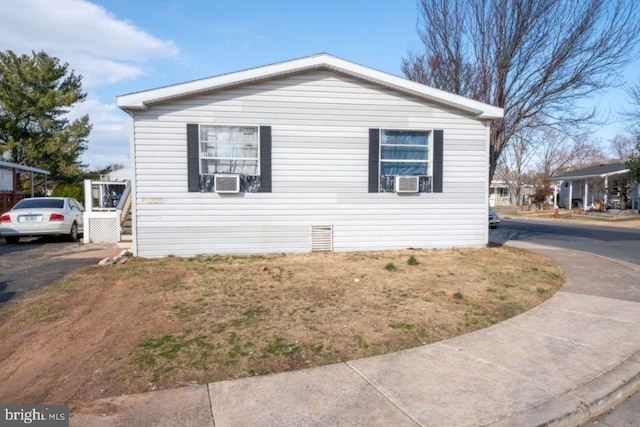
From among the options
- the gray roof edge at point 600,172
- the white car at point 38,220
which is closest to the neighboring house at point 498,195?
the gray roof edge at point 600,172

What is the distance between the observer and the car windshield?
39.8 ft

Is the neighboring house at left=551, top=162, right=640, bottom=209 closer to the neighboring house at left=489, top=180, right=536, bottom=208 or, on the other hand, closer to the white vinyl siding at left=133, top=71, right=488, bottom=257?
the neighboring house at left=489, top=180, right=536, bottom=208

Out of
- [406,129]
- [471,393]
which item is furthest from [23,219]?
[471,393]

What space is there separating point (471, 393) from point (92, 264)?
762 centimetres

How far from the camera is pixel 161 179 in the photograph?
342 inches

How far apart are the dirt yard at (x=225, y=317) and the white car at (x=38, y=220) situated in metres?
5.59

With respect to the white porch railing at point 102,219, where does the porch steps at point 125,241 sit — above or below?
below

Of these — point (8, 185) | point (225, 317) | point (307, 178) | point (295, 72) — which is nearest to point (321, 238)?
point (307, 178)

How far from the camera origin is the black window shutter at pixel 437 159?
9711 millimetres

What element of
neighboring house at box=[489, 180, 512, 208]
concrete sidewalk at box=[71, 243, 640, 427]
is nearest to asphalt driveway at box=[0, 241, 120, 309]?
concrete sidewalk at box=[71, 243, 640, 427]

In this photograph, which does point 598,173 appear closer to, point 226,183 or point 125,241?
point 226,183

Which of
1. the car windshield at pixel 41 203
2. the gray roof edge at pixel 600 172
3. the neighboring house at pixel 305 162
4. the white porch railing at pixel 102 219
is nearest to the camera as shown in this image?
the neighboring house at pixel 305 162

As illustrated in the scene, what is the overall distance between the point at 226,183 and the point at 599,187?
3656cm

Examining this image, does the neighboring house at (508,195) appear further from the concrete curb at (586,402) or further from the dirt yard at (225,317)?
the concrete curb at (586,402)
